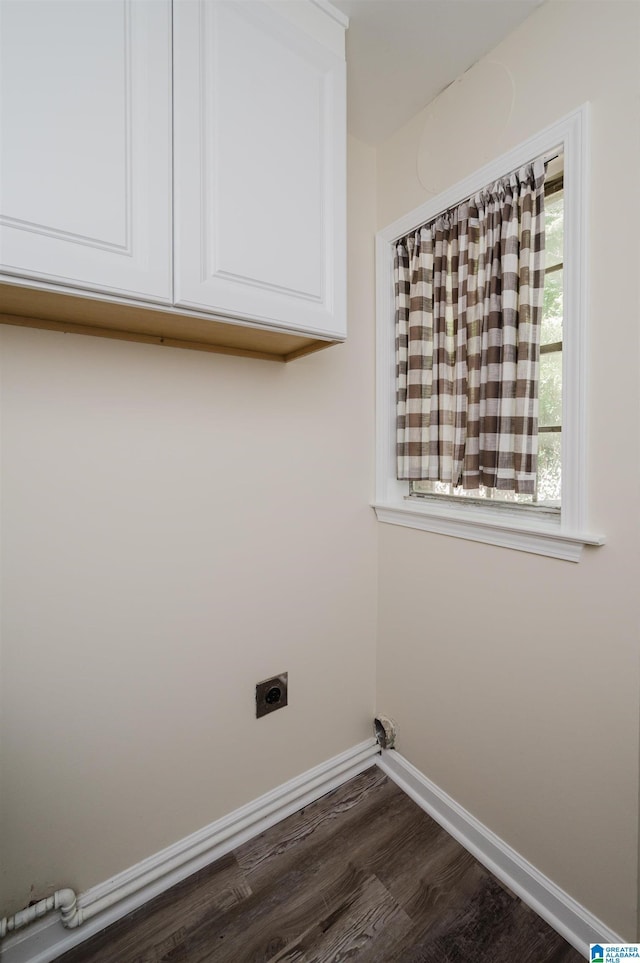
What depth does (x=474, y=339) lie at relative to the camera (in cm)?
131

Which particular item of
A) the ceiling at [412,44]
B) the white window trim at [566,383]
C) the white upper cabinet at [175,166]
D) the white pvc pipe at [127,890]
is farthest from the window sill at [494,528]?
the ceiling at [412,44]

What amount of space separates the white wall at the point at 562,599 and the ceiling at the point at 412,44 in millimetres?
52

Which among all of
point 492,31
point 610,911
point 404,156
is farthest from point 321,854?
point 492,31

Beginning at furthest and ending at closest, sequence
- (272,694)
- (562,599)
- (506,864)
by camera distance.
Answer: (272,694) < (506,864) < (562,599)

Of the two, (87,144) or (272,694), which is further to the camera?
(272,694)

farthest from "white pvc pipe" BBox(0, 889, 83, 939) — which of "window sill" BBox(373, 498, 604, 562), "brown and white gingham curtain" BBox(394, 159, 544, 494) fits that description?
"brown and white gingham curtain" BBox(394, 159, 544, 494)

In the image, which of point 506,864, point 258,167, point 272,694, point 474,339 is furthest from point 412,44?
point 506,864

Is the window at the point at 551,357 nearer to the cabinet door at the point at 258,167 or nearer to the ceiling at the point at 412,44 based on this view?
the ceiling at the point at 412,44

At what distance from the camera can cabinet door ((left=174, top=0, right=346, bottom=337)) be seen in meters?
0.90

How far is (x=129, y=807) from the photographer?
1200 millimetres

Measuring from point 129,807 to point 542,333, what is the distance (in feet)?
6.01

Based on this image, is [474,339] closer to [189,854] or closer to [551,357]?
[551,357]

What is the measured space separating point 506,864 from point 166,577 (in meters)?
1.35

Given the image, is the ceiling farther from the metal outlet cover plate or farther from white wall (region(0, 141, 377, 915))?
the metal outlet cover plate
